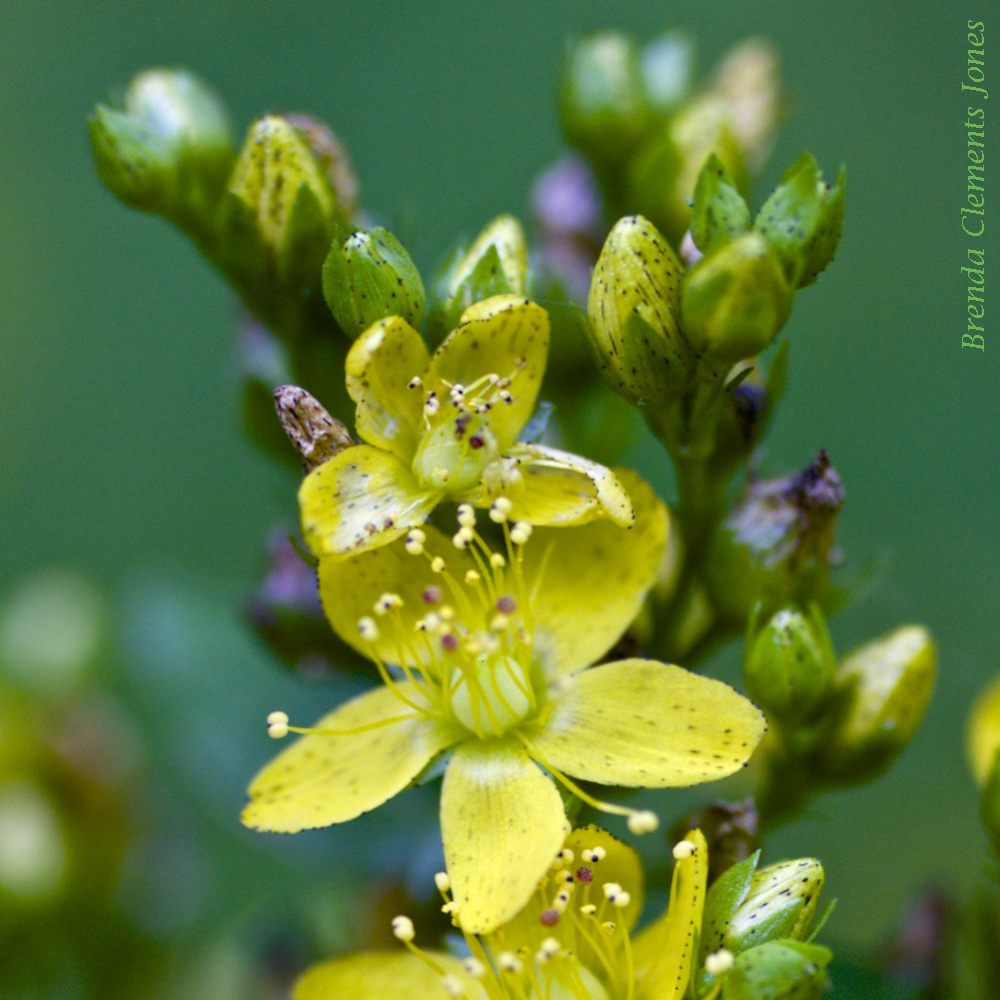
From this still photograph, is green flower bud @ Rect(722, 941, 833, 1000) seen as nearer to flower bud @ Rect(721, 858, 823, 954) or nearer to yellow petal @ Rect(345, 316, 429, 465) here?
flower bud @ Rect(721, 858, 823, 954)

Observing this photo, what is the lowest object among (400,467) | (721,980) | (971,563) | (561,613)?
(971,563)

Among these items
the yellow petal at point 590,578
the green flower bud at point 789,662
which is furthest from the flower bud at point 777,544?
the yellow petal at point 590,578

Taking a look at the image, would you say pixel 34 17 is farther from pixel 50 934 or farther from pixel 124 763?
pixel 50 934

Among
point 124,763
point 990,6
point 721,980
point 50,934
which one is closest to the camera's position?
point 721,980

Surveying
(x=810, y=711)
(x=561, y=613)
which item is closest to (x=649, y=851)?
(x=810, y=711)

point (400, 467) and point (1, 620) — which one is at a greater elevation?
point (400, 467)

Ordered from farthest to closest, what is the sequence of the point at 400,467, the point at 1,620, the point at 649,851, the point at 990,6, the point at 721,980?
the point at 990,6, the point at 1,620, the point at 649,851, the point at 400,467, the point at 721,980

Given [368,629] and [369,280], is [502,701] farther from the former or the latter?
[369,280]
